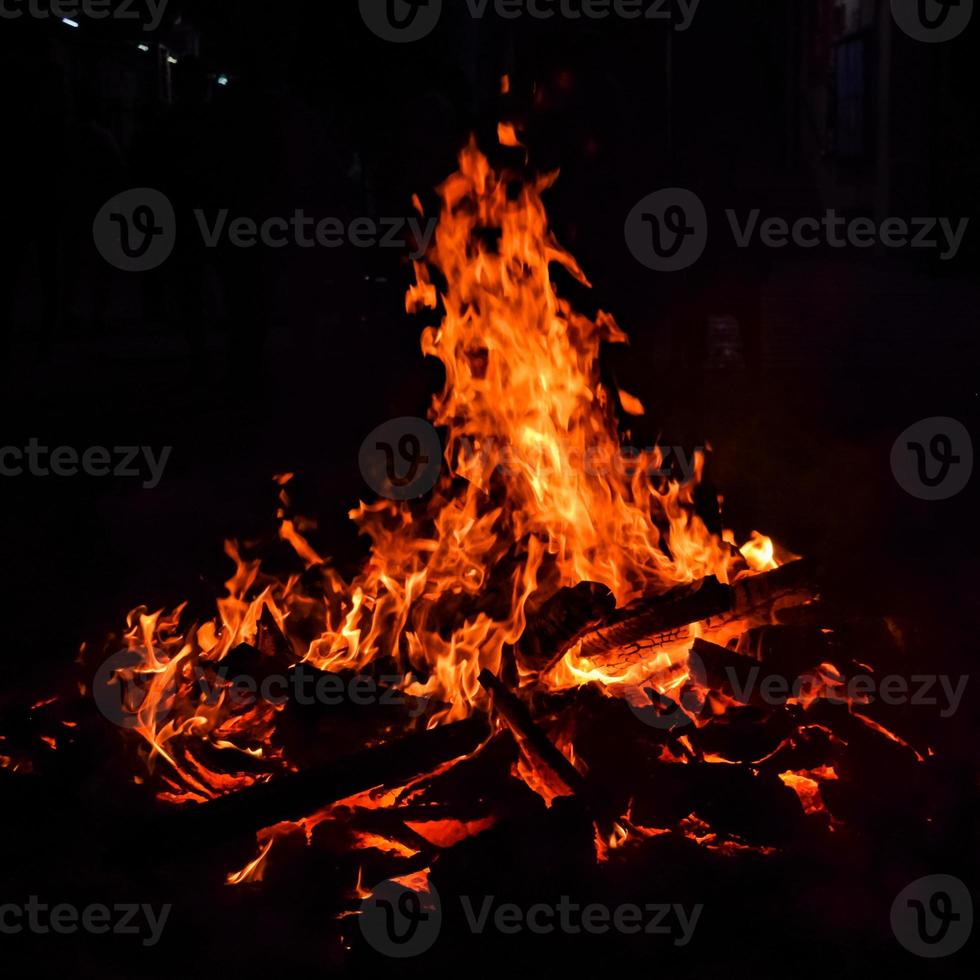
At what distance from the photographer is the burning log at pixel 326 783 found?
10.5 ft

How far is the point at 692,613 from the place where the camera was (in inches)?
153

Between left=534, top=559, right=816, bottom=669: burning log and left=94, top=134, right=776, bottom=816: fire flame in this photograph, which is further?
left=94, top=134, right=776, bottom=816: fire flame

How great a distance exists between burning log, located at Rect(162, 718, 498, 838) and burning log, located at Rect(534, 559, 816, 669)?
1.80 ft

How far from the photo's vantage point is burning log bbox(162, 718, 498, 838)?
3203 mm

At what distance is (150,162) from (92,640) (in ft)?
24.3

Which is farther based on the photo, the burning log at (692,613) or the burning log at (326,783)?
the burning log at (692,613)

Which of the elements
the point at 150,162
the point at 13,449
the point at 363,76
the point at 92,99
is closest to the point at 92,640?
the point at 13,449

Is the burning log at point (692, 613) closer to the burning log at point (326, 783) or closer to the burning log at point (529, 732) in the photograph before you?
the burning log at point (529, 732)

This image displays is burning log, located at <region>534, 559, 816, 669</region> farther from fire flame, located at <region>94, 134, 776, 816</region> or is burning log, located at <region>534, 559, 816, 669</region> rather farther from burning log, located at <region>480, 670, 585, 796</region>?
burning log, located at <region>480, 670, 585, 796</region>

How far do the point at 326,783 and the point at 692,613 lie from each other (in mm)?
1367

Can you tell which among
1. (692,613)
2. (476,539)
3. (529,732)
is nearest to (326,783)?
(529,732)

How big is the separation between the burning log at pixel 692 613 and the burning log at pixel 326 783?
0.55m

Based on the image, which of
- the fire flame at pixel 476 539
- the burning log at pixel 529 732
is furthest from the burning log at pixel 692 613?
the burning log at pixel 529 732

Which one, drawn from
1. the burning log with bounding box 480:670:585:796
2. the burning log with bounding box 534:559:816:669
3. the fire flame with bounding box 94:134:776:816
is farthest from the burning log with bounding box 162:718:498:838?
the burning log with bounding box 534:559:816:669
